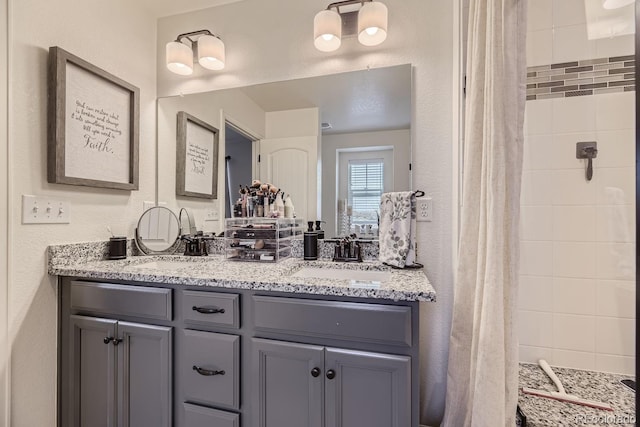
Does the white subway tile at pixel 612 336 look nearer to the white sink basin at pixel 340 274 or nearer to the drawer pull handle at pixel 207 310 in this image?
the white sink basin at pixel 340 274

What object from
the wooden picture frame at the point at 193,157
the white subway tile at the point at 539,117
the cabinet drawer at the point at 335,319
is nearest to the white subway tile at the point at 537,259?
the white subway tile at the point at 539,117

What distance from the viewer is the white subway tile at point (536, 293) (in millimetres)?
1408

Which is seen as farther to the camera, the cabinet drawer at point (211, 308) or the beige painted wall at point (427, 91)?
the beige painted wall at point (427, 91)

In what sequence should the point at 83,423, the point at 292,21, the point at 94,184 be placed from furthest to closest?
the point at 292,21 < the point at 94,184 < the point at 83,423

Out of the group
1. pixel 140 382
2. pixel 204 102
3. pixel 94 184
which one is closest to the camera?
pixel 140 382

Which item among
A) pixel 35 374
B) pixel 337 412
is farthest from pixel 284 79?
pixel 35 374

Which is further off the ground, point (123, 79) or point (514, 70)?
point (123, 79)

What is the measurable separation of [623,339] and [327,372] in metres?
1.30

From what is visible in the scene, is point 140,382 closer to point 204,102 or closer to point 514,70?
point 204,102

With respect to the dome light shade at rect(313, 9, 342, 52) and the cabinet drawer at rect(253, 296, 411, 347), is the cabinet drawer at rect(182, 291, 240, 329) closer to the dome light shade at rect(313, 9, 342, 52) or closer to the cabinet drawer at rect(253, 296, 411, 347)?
the cabinet drawer at rect(253, 296, 411, 347)

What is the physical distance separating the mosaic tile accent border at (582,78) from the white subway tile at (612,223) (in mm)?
501

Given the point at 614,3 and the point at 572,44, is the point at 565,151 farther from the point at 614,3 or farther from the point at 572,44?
the point at 614,3

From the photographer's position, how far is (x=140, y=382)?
Answer: 130 centimetres

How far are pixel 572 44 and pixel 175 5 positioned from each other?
2.21 metres
